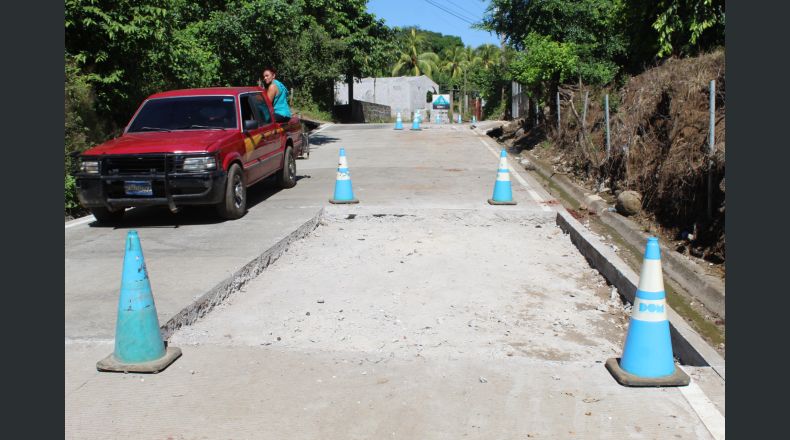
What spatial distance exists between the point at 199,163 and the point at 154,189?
675 mm

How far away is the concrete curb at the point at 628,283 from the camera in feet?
14.8

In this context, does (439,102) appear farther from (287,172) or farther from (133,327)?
(133,327)

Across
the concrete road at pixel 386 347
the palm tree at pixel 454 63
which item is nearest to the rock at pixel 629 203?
the concrete road at pixel 386 347

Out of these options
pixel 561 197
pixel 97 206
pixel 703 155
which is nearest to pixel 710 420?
pixel 703 155

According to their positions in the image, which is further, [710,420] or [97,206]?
[97,206]

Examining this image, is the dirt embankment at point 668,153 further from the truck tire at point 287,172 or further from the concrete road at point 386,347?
the truck tire at point 287,172

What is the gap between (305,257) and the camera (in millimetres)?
7574

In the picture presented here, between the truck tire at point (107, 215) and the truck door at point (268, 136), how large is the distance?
2.33 metres

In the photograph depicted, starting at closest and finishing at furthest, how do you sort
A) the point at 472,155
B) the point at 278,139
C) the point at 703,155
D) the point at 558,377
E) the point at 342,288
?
the point at 558,377 < the point at 342,288 < the point at 703,155 < the point at 278,139 < the point at 472,155

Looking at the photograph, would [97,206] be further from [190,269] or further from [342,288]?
[342,288]

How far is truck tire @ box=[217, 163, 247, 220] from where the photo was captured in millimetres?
8758

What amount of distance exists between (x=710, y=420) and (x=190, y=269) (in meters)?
4.86

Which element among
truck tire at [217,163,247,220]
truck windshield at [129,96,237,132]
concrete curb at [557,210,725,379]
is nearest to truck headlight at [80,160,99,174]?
truck windshield at [129,96,237,132]

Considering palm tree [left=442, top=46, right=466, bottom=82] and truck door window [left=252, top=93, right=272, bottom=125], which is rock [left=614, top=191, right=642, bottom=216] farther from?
palm tree [left=442, top=46, right=466, bottom=82]
